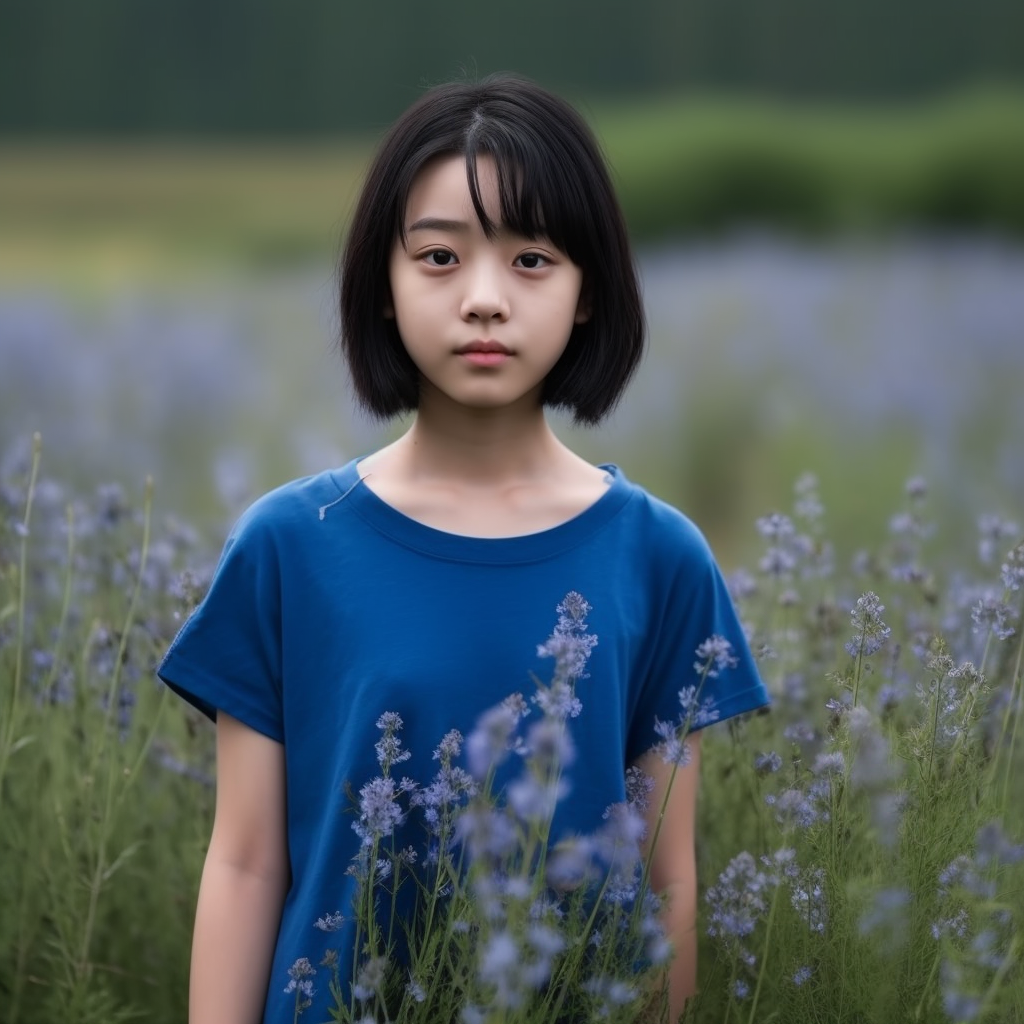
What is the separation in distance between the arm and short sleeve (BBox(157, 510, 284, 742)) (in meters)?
0.45

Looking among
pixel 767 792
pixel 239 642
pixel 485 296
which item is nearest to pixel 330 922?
pixel 239 642

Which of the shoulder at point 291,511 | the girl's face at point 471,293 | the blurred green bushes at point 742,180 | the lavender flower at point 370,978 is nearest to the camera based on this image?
the lavender flower at point 370,978

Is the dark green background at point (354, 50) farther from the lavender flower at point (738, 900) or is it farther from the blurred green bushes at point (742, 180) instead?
the lavender flower at point (738, 900)

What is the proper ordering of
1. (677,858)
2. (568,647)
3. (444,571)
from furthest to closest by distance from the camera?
(677,858) < (444,571) < (568,647)

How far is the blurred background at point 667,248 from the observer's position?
593cm

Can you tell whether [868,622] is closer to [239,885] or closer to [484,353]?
[484,353]

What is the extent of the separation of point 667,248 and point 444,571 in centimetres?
1134

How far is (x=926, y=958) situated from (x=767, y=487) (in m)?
4.62

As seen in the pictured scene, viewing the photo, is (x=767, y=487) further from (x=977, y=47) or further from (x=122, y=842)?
(x=977, y=47)

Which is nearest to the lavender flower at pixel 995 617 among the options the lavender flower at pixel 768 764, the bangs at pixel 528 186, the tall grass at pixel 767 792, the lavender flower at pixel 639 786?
the tall grass at pixel 767 792

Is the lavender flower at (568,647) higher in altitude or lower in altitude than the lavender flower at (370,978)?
higher

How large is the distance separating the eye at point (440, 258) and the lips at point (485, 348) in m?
0.09

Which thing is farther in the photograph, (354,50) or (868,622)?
(354,50)

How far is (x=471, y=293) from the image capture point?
1645mm
